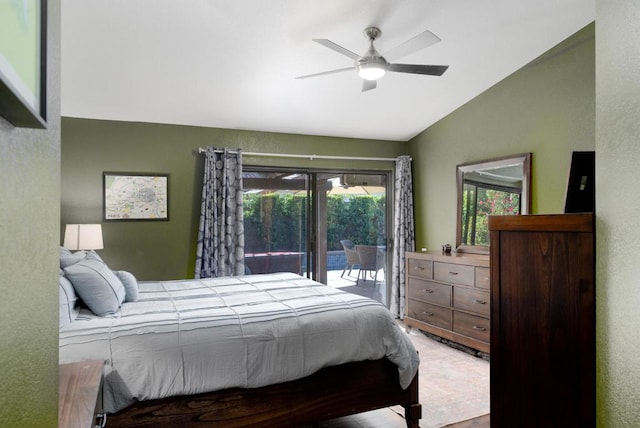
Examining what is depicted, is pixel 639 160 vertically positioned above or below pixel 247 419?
above

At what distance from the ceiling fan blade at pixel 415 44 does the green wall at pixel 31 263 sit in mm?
2271

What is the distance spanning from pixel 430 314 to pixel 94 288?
3351 millimetres

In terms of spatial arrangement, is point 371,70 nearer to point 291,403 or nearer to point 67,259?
point 291,403

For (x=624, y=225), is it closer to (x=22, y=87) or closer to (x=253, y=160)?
(x=22, y=87)

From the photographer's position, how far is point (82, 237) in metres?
3.84

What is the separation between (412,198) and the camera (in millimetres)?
5652

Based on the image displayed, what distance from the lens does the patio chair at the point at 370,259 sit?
18.4 feet

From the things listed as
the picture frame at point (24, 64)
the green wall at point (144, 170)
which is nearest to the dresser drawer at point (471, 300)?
the green wall at point (144, 170)

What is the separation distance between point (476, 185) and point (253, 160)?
2525mm

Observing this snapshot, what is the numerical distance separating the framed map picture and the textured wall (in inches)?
160

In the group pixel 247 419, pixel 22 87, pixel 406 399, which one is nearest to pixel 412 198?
pixel 406 399

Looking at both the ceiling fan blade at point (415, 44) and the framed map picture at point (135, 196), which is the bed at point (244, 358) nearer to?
→ the ceiling fan blade at point (415, 44)

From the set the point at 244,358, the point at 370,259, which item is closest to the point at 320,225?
the point at 370,259

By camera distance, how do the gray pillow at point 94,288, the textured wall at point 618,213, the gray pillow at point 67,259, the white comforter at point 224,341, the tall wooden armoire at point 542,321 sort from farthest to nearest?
the gray pillow at point 67,259, the gray pillow at point 94,288, the white comforter at point 224,341, the tall wooden armoire at point 542,321, the textured wall at point 618,213
